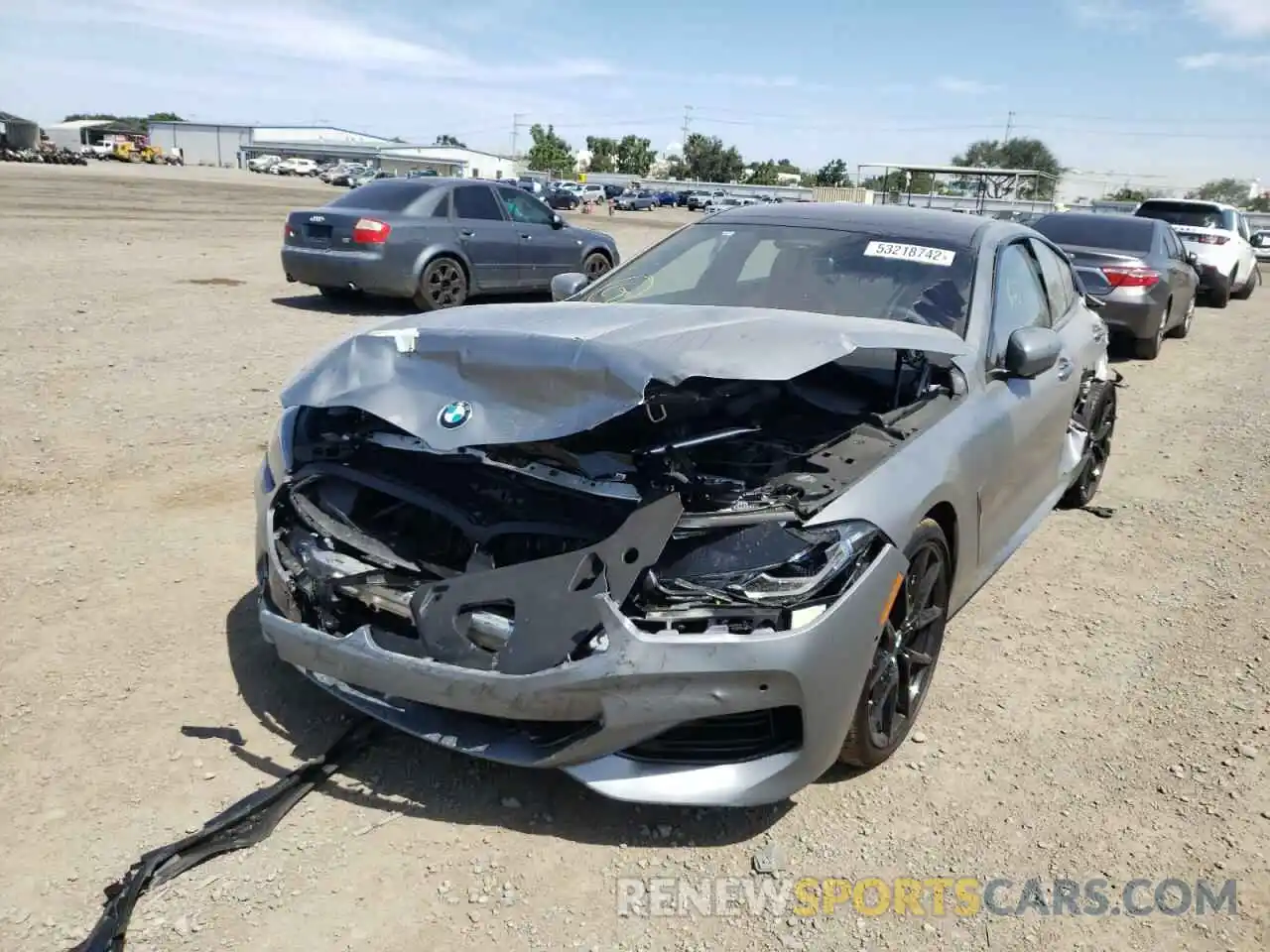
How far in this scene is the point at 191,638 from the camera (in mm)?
3717

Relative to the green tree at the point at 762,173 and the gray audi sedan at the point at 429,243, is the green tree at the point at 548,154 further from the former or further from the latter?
the gray audi sedan at the point at 429,243

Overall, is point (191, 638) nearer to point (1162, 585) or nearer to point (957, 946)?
point (957, 946)

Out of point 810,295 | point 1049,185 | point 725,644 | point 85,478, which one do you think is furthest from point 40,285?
point 1049,185

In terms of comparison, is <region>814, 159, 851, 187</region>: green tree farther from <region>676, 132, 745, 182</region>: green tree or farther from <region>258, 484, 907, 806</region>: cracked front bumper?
<region>258, 484, 907, 806</region>: cracked front bumper

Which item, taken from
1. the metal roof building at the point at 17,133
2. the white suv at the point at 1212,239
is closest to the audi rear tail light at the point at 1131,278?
the white suv at the point at 1212,239

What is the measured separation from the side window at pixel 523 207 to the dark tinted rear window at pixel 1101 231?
5.87 meters

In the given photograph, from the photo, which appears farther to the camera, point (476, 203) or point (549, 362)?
point (476, 203)

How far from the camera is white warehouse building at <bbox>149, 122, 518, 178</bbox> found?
9400 centimetres

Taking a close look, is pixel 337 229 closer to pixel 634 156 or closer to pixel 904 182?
pixel 904 182

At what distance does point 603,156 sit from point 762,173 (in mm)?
19840

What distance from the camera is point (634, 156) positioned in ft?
371

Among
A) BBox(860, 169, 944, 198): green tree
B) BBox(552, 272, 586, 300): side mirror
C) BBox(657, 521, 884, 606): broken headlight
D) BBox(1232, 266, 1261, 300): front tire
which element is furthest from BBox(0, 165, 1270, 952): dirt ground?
BBox(860, 169, 944, 198): green tree

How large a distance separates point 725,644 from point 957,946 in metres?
0.95

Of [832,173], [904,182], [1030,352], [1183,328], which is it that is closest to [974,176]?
[904,182]
